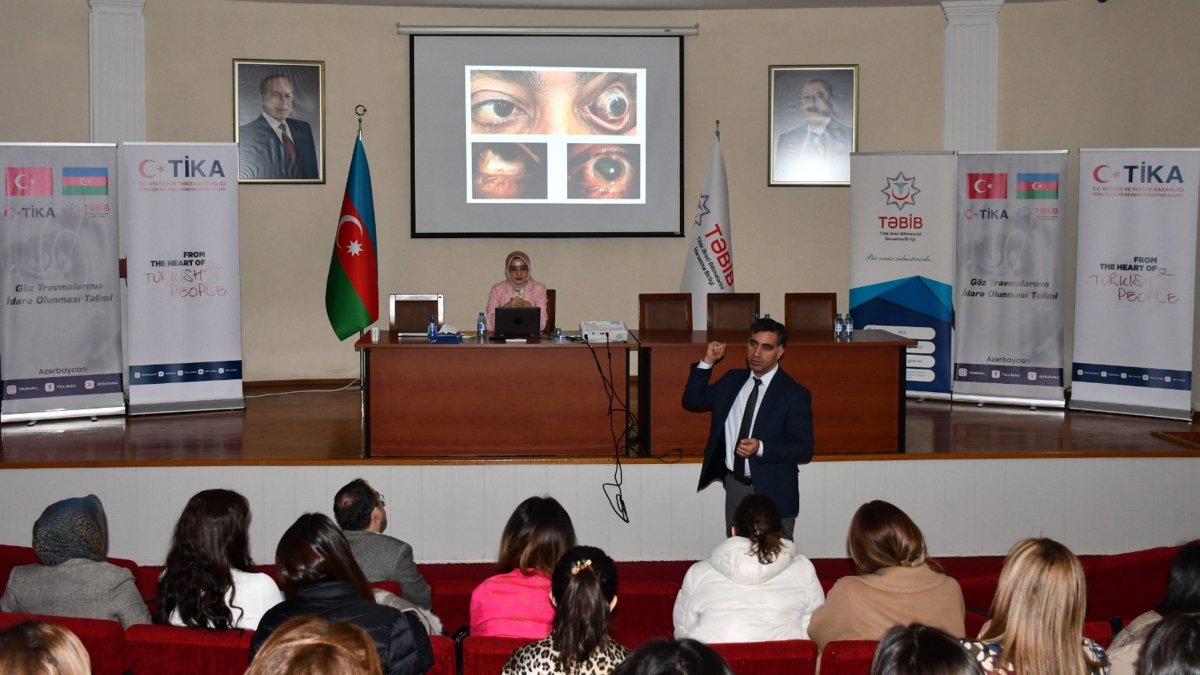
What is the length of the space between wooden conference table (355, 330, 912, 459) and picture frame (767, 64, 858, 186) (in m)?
3.49

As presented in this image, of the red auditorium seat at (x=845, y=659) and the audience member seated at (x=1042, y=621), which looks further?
the red auditorium seat at (x=845, y=659)

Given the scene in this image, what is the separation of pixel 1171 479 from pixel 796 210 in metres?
4.09

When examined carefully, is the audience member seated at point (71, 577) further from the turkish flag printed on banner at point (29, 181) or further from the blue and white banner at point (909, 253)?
the blue and white banner at point (909, 253)

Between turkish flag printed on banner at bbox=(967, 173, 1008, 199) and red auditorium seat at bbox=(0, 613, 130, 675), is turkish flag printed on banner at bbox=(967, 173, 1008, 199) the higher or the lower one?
the higher one

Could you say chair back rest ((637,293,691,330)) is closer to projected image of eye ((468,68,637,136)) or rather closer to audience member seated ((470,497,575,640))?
projected image of eye ((468,68,637,136))

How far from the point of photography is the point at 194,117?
375 inches

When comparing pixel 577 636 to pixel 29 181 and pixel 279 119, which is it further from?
pixel 279 119

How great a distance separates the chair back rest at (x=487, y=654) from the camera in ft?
10.00

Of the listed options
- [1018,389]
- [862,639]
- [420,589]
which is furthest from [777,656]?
[1018,389]

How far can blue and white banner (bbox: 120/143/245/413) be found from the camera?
8.15m

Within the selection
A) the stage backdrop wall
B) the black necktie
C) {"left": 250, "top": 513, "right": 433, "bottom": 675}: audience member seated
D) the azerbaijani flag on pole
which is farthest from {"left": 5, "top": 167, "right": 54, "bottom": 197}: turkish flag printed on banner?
{"left": 250, "top": 513, "right": 433, "bottom": 675}: audience member seated

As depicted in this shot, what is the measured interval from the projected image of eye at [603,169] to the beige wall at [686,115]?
45cm

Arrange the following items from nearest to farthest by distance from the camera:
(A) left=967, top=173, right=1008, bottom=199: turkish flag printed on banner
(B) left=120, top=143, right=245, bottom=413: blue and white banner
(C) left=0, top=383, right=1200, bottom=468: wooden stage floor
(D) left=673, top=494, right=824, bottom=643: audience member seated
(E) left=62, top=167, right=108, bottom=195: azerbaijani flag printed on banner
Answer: (D) left=673, top=494, right=824, bottom=643: audience member seated < (C) left=0, top=383, right=1200, bottom=468: wooden stage floor < (E) left=62, top=167, right=108, bottom=195: azerbaijani flag printed on banner < (B) left=120, top=143, right=245, bottom=413: blue and white banner < (A) left=967, top=173, right=1008, bottom=199: turkish flag printed on banner

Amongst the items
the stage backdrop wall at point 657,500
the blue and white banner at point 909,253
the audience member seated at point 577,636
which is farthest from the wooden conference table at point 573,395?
the audience member seated at point 577,636
